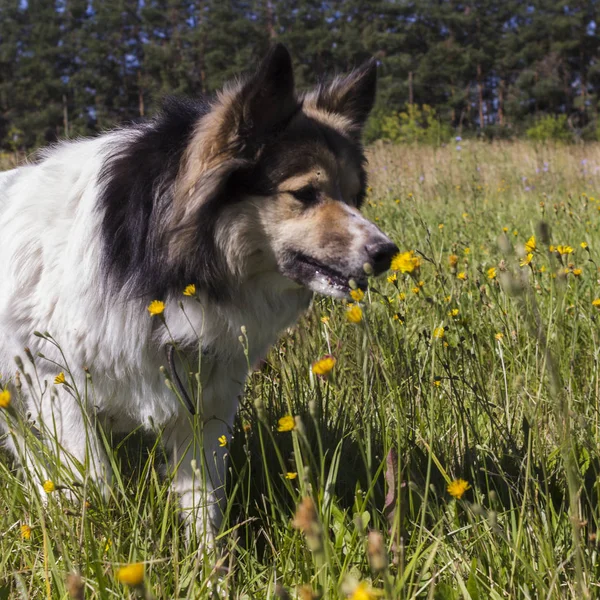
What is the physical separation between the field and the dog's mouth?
11cm

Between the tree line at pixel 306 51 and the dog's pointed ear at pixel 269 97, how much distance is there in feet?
103

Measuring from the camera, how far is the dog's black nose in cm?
198

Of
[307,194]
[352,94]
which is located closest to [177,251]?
[307,194]

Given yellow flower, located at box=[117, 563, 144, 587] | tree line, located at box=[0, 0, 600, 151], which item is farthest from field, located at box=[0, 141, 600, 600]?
tree line, located at box=[0, 0, 600, 151]

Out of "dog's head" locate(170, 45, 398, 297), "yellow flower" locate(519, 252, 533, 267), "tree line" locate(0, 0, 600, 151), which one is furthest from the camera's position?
"tree line" locate(0, 0, 600, 151)

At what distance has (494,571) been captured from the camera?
1535 mm

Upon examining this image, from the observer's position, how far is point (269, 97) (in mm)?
2145

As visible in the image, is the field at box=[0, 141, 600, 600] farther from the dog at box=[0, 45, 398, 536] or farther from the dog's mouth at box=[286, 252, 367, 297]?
the dog at box=[0, 45, 398, 536]

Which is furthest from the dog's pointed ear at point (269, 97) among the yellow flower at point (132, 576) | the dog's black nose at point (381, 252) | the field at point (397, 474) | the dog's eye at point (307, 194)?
the yellow flower at point (132, 576)

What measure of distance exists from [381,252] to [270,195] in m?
0.46

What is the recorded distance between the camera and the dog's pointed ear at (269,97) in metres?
2.04

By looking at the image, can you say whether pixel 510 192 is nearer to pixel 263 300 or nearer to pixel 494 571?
pixel 263 300

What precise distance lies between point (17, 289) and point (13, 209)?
1.20 feet

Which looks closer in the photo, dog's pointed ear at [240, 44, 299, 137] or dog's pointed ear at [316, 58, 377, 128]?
dog's pointed ear at [240, 44, 299, 137]
